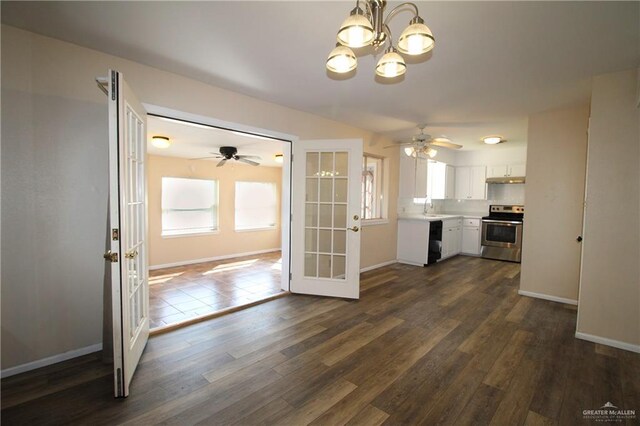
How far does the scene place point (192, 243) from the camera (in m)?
6.14

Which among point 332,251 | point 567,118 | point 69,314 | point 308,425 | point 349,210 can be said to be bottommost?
point 308,425

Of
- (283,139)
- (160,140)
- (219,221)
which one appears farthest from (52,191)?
(219,221)

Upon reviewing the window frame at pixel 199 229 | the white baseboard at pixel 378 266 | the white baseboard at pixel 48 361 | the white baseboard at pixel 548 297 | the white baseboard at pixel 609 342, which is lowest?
the white baseboard at pixel 48 361

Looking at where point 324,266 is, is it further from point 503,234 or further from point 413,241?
point 503,234

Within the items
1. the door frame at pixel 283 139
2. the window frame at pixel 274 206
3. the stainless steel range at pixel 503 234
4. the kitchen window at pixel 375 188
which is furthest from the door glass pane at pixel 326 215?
the stainless steel range at pixel 503 234

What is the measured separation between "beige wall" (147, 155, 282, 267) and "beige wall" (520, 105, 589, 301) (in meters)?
5.66

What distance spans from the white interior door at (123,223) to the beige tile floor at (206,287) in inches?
41.9

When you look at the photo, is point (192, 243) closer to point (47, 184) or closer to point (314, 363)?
point (47, 184)

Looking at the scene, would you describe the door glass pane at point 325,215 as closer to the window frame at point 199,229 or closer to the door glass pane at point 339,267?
the door glass pane at point 339,267

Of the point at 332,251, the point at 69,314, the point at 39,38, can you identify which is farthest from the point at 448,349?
the point at 39,38

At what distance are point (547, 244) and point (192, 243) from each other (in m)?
6.20

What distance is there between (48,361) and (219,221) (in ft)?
15.0

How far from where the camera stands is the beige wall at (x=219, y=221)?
225 inches

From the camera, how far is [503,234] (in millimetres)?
6051
